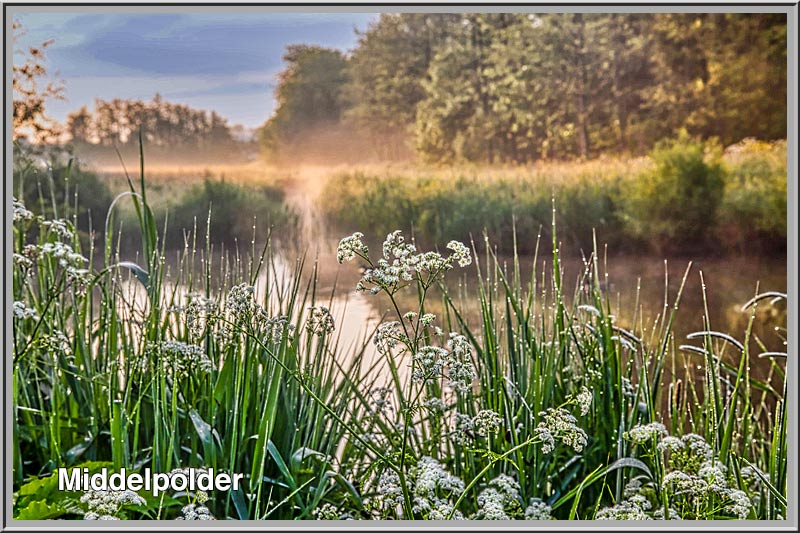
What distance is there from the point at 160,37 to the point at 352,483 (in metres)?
1.42

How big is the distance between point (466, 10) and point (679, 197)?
84 cm

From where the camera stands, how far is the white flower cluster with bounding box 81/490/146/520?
6.56ft

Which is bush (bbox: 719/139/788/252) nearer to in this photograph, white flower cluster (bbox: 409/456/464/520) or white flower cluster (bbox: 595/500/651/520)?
white flower cluster (bbox: 595/500/651/520)

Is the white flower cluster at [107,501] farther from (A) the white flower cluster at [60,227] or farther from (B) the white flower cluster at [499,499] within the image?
(B) the white flower cluster at [499,499]

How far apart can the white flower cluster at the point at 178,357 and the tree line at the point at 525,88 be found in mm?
638

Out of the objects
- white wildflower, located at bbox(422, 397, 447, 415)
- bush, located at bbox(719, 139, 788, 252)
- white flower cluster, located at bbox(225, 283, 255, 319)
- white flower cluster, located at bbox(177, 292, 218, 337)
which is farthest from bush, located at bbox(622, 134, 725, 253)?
white flower cluster, located at bbox(177, 292, 218, 337)

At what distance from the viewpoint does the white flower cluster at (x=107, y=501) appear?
6.56ft

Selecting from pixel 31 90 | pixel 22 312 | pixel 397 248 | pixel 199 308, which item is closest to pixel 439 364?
pixel 397 248

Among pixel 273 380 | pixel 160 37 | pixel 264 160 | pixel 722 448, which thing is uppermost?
pixel 160 37

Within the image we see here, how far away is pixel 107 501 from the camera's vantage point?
2078 mm

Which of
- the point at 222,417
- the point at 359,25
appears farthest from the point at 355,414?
the point at 359,25

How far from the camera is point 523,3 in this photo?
2.23 meters

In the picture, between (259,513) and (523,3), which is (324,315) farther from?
(523,3)

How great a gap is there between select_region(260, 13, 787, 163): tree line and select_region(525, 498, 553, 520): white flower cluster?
39.3 inches
